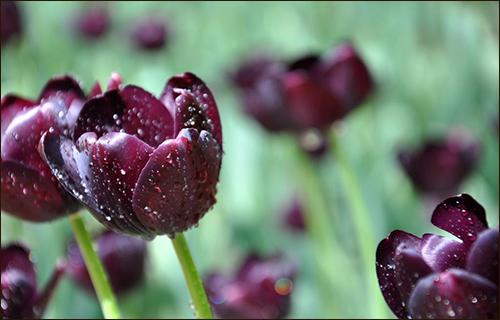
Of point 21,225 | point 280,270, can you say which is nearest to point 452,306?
point 280,270

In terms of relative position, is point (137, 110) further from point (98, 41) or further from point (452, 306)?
point (98, 41)

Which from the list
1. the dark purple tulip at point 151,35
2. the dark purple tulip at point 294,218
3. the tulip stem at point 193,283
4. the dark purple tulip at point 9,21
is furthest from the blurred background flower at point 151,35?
the tulip stem at point 193,283

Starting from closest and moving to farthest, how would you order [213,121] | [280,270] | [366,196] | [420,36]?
[213,121], [280,270], [366,196], [420,36]

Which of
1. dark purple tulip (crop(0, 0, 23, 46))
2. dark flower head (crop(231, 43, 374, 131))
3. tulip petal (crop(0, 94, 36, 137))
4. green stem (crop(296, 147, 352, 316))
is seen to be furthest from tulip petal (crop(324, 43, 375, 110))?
tulip petal (crop(0, 94, 36, 137))

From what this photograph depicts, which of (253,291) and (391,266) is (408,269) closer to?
(391,266)

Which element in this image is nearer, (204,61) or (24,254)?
(24,254)

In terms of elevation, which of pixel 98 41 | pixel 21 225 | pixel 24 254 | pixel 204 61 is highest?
pixel 24 254

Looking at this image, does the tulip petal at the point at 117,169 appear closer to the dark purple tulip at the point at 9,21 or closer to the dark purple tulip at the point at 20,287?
the dark purple tulip at the point at 20,287
